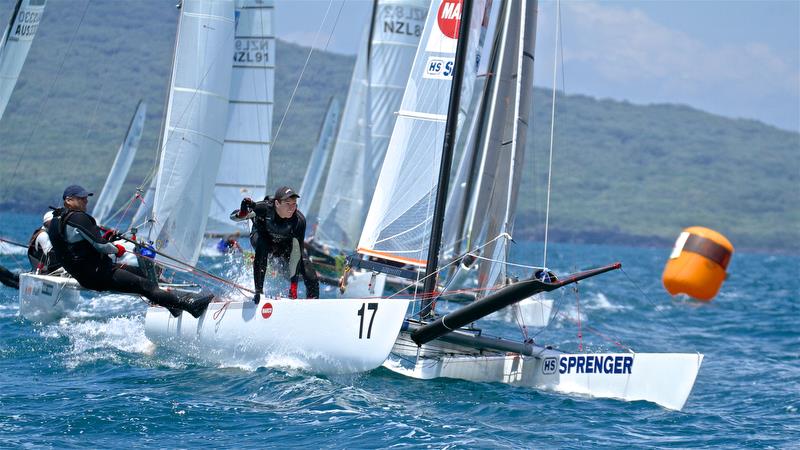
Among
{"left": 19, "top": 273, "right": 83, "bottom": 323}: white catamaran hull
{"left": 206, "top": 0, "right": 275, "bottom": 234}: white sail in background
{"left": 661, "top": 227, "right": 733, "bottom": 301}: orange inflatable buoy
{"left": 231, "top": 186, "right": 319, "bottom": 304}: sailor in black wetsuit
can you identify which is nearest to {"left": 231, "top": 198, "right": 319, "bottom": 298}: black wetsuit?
{"left": 231, "top": 186, "right": 319, "bottom": 304}: sailor in black wetsuit

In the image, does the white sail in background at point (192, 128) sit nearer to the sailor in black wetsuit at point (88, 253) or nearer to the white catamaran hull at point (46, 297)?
the white catamaran hull at point (46, 297)

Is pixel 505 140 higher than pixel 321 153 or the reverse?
the reverse

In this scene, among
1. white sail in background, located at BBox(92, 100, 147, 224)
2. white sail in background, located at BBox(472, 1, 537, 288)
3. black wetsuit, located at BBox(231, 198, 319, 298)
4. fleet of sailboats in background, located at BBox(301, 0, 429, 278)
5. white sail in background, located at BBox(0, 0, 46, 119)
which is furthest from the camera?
white sail in background, located at BBox(92, 100, 147, 224)

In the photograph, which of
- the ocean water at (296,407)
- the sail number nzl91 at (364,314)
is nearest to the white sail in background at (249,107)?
the ocean water at (296,407)

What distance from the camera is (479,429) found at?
9.48m

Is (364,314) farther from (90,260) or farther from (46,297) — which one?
(46,297)

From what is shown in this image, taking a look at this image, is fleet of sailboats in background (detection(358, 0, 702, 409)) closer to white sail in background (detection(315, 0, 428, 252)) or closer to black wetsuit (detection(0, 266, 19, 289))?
black wetsuit (detection(0, 266, 19, 289))

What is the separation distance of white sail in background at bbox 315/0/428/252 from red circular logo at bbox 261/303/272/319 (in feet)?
38.7

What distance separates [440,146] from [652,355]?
329 cm

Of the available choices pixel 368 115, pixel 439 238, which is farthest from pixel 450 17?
pixel 368 115

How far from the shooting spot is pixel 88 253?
10.9 m

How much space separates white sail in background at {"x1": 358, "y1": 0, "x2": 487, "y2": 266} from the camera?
41.7ft

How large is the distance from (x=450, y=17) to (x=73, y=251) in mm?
4943

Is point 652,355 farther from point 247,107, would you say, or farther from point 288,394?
point 247,107
